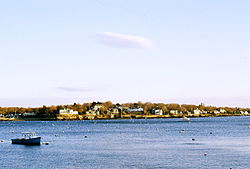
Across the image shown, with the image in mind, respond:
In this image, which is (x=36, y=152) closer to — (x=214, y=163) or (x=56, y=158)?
(x=56, y=158)

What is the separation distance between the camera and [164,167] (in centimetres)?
6228

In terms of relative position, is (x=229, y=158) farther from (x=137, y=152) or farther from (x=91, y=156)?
(x=91, y=156)

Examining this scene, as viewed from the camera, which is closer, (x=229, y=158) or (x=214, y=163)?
(x=214, y=163)

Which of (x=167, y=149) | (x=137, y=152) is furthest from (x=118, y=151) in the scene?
(x=167, y=149)

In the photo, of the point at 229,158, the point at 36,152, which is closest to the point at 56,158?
the point at 36,152

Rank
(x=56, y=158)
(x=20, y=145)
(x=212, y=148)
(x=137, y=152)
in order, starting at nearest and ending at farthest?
(x=56, y=158), (x=137, y=152), (x=212, y=148), (x=20, y=145)

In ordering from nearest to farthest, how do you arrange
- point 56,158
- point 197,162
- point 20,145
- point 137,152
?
1. point 197,162
2. point 56,158
3. point 137,152
4. point 20,145

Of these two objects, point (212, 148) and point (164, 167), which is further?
point (212, 148)

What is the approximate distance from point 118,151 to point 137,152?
14.9 ft

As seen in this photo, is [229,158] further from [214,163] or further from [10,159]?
[10,159]

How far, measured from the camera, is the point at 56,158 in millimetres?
74812

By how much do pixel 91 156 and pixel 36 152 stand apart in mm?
14835

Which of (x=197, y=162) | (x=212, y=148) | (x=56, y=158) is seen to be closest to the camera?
(x=197, y=162)

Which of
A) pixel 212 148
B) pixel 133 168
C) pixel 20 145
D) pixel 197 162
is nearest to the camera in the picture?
pixel 133 168
